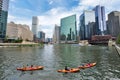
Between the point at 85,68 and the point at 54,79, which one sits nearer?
the point at 54,79

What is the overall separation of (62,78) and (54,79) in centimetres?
200

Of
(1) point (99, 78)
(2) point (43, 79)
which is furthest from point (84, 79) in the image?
(2) point (43, 79)

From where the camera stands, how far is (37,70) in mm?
36938

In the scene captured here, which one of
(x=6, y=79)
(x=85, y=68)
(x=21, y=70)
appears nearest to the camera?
(x=6, y=79)

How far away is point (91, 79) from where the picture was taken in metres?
28.2

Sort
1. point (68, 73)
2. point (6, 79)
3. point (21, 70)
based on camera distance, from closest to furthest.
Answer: point (6, 79)
point (68, 73)
point (21, 70)

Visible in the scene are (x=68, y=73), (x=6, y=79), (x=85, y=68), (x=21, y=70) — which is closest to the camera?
(x=6, y=79)

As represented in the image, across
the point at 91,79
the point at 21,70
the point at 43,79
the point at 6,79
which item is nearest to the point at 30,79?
the point at 43,79

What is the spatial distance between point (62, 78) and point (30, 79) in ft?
21.8

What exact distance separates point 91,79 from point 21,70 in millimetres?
18434

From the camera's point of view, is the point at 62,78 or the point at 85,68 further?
the point at 85,68

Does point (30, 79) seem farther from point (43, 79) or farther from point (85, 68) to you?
point (85, 68)

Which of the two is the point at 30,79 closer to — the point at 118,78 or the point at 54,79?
the point at 54,79

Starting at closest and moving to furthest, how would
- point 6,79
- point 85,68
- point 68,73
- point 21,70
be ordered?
point 6,79, point 68,73, point 21,70, point 85,68
